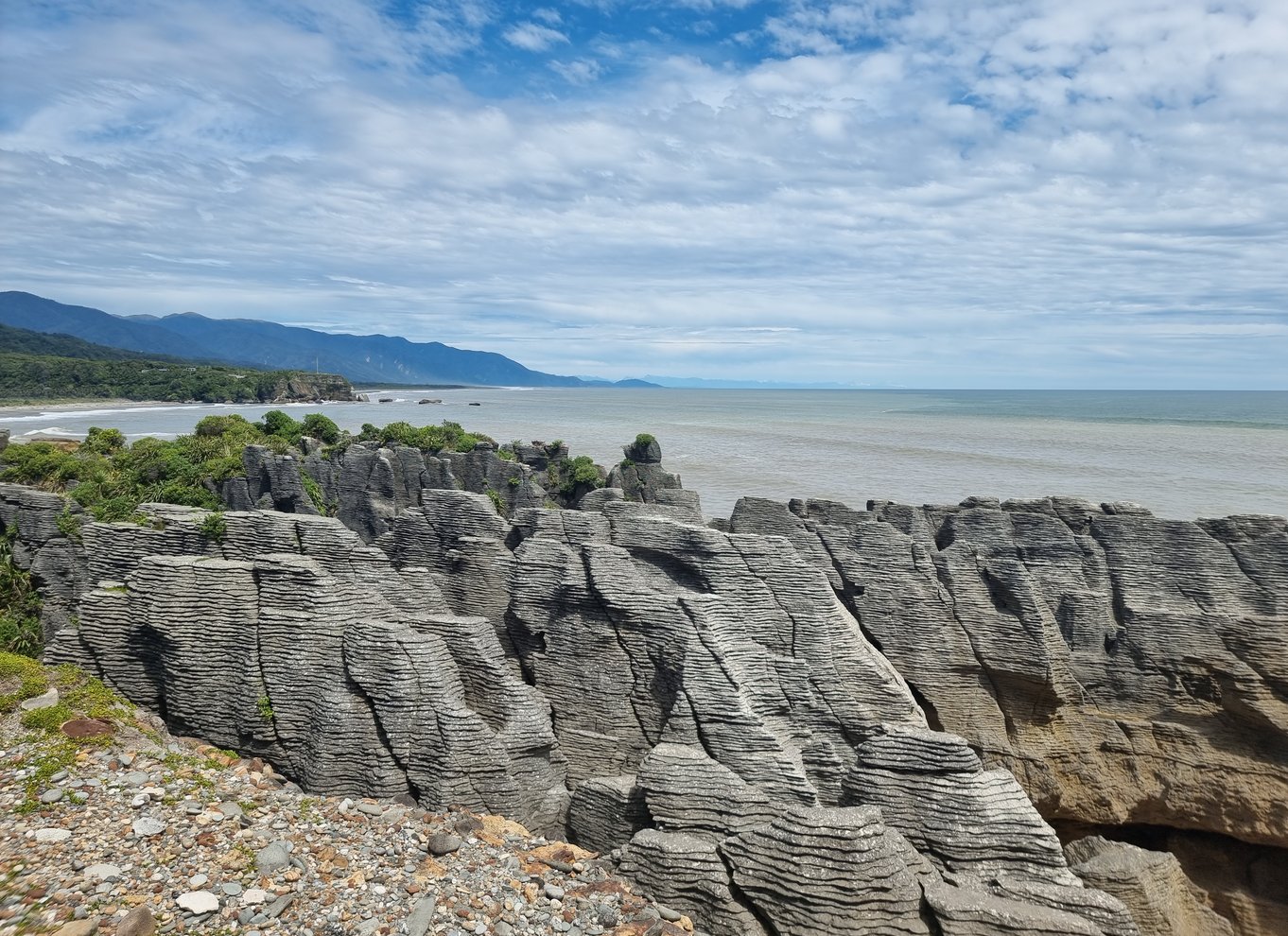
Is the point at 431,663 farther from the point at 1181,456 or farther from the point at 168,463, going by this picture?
the point at 1181,456

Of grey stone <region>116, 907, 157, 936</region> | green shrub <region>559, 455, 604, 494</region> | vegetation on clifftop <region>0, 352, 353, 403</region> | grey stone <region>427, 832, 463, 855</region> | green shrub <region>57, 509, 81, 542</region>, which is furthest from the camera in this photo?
vegetation on clifftop <region>0, 352, 353, 403</region>

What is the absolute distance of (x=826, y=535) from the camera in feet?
58.8

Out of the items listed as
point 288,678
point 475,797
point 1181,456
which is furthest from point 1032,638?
point 1181,456

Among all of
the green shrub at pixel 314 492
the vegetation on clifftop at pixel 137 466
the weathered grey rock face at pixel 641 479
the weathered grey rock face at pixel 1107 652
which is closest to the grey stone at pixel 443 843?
the weathered grey rock face at pixel 1107 652

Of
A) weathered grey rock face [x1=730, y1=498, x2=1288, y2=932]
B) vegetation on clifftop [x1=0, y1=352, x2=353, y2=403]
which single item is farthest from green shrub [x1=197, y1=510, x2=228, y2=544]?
vegetation on clifftop [x1=0, y1=352, x2=353, y2=403]

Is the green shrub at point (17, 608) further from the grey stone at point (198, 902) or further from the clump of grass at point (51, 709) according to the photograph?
the grey stone at point (198, 902)

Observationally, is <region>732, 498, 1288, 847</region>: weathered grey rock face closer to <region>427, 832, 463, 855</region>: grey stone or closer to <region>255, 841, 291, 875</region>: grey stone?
<region>427, 832, 463, 855</region>: grey stone

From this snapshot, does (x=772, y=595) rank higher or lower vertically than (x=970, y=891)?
higher

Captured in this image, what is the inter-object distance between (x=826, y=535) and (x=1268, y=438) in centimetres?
10998

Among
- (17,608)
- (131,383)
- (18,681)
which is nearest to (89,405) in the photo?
(131,383)

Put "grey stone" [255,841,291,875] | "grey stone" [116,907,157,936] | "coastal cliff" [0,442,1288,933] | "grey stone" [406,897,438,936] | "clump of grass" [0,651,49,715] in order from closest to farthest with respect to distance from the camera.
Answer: "grey stone" [116,907,157,936], "grey stone" [406,897,438,936], "grey stone" [255,841,291,875], "coastal cliff" [0,442,1288,933], "clump of grass" [0,651,49,715]

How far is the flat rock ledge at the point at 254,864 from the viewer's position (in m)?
8.13

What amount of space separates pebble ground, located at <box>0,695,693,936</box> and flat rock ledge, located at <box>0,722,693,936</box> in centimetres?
2

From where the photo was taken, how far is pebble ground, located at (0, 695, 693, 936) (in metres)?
8.14
